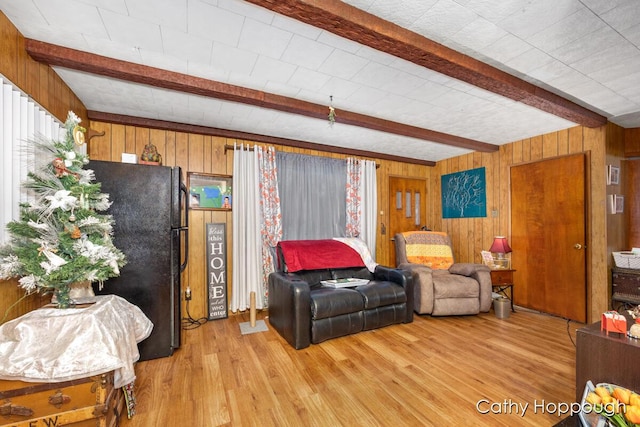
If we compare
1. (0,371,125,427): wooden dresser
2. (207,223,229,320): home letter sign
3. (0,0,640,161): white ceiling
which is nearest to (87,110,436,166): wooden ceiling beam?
(0,0,640,161): white ceiling

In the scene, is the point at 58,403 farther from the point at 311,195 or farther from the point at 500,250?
the point at 500,250

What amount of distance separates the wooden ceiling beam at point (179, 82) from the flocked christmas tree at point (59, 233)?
63 cm

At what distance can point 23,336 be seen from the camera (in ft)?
4.24

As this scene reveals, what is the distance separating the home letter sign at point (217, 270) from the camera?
3.27 metres

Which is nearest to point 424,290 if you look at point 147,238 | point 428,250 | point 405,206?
point 428,250

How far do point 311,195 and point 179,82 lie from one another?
2209 millimetres

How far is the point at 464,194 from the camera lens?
14.9 feet

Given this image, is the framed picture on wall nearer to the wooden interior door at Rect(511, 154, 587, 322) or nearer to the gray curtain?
the gray curtain

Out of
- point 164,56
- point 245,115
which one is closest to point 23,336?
point 164,56

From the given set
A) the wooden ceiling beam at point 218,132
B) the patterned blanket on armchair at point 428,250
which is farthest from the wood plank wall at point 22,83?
the patterned blanket on armchair at point 428,250

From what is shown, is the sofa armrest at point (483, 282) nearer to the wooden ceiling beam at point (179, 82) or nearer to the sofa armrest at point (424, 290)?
the sofa armrest at point (424, 290)

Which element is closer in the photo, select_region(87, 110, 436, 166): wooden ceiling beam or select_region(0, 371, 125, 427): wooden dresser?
select_region(0, 371, 125, 427): wooden dresser

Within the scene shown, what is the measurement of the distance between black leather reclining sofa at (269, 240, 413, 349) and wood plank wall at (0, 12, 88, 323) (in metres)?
1.88

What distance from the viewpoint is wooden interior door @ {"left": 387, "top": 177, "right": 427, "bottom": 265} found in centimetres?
469
